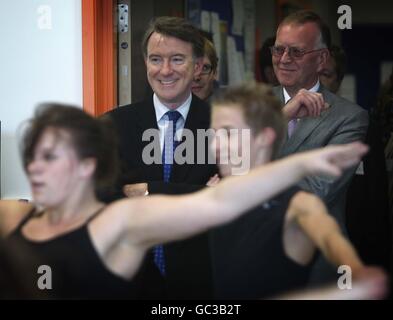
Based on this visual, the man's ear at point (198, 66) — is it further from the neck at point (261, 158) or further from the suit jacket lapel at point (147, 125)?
the neck at point (261, 158)

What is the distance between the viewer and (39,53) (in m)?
2.76

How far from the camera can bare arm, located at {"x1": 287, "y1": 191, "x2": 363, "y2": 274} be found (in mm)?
1891

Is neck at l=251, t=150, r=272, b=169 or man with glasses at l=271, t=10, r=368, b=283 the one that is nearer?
neck at l=251, t=150, r=272, b=169

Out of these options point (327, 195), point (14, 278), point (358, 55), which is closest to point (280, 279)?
point (327, 195)

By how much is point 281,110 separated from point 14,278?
0.90 m

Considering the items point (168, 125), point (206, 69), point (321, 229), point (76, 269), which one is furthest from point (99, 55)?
point (321, 229)

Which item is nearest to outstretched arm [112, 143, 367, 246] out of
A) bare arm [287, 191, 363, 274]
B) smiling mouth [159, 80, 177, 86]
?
bare arm [287, 191, 363, 274]

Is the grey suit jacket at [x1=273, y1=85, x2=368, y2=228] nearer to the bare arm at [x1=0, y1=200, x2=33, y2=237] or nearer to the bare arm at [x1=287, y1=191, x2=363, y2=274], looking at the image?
the bare arm at [x1=287, y1=191, x2=363, y2=274]

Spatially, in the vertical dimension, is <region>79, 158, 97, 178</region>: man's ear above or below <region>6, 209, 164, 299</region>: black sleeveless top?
above

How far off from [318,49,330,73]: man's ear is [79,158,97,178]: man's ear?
2.71 ft

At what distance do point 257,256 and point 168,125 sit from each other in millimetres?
561

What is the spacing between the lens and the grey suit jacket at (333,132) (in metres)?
2.15

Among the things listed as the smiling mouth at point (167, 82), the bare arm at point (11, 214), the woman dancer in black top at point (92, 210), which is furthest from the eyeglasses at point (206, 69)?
the bare arm at point (11, 214)

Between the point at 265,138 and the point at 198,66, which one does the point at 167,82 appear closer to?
the point at 198,66
